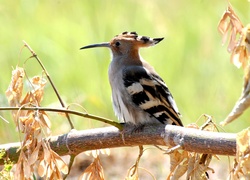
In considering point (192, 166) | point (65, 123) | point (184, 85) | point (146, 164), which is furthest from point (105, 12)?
point (192, 166)

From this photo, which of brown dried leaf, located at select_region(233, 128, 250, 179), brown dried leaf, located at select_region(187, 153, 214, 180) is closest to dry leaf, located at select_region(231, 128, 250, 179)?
brown dried leaf, located at select_region(233, 128, 250, 179)

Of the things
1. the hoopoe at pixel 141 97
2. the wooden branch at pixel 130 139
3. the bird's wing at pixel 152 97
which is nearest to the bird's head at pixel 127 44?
the hoopoe at pixel 141 97

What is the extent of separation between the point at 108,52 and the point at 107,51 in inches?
1.2

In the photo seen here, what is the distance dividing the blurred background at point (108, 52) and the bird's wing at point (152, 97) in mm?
1237

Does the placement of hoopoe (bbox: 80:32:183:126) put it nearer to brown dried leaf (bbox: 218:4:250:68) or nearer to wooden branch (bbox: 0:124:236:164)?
wooden branch (bbox: 0:124:236:164)

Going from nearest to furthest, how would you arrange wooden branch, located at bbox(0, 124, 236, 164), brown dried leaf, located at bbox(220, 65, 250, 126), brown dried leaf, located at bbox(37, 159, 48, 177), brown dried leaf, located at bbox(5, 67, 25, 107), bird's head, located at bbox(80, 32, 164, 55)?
brown dried leaf, located at bbox(220, 65, 250, 126) < wooden branch, located at bbox(0, 124, 236, 164) < brown dried leaf, located at bbox(37, 159, 48, 177) < brown dried leaf, located at bbox(5, 67, 25, 107) < bird's head, located at bbox(80, 32, 164, 55)

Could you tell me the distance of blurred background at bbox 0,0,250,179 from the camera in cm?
556

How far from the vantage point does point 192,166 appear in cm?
266

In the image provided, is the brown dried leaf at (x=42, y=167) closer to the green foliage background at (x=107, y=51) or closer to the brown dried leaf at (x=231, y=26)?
the brown dried leaf at (x=231, y=26)

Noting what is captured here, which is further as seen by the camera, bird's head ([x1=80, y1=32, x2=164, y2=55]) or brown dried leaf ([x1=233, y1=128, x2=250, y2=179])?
bird's head ([x1=80, y1=32, x2=164, y2=55])

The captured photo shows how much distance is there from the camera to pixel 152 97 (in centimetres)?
352

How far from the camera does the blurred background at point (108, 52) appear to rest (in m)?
5.56

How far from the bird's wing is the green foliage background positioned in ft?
5.30

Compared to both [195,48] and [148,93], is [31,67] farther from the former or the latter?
[148,93]
